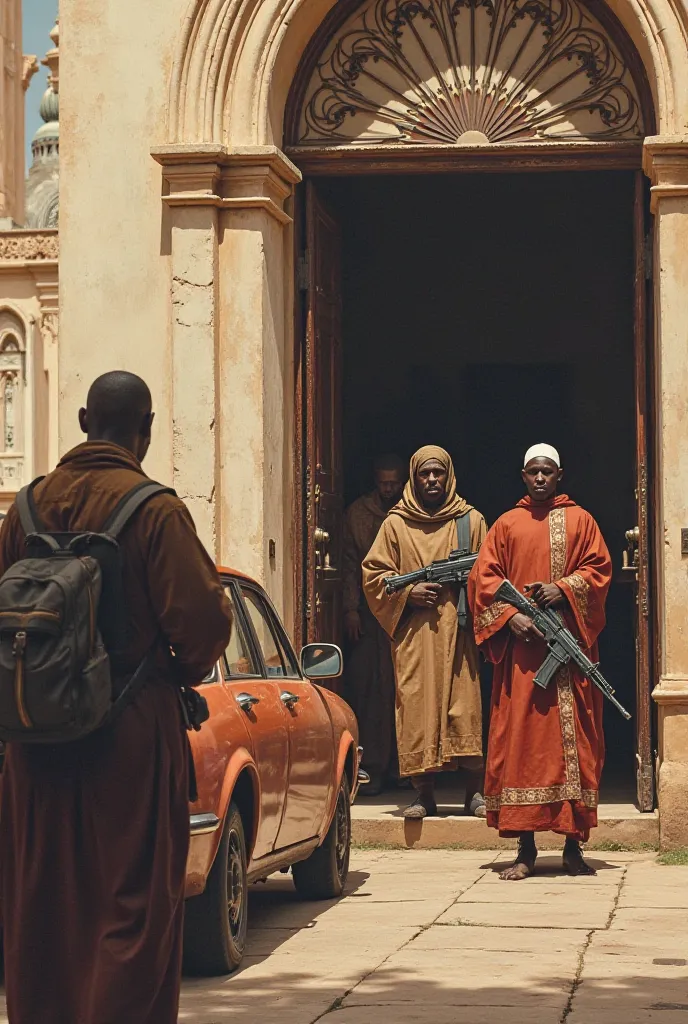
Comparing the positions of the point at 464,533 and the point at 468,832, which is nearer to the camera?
the point at 468,832

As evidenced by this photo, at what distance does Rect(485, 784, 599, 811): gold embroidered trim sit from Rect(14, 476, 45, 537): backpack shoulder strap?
4.63 m

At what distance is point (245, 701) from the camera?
7234 millimetres

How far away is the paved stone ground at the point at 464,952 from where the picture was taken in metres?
6.11

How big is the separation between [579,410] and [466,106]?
6.18m

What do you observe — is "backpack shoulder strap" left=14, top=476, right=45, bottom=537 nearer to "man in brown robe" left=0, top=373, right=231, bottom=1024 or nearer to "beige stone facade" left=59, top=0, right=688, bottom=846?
"man in brown robe" left=0, top=373, right=231, bottom=1024

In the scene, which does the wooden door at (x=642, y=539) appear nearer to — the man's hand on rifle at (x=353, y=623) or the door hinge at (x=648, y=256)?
the door hinge at (x=648, y=256)

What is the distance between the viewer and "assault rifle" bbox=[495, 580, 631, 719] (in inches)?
356

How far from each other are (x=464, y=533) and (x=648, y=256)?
179 cm

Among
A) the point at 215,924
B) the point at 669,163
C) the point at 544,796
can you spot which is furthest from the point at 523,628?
the point at 215,924

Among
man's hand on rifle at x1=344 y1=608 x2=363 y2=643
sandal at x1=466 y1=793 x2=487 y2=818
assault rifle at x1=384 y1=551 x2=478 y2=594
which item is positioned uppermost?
assault rifle at x1=384 y1=551 x2=478 y2=594

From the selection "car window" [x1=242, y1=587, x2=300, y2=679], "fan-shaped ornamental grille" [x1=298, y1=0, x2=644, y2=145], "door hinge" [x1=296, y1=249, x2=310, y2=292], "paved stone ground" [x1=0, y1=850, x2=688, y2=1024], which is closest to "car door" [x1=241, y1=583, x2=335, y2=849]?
"car window" [x1=242, y1=587, x2=300, y2=679]

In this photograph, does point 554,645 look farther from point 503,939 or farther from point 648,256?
point 648,256

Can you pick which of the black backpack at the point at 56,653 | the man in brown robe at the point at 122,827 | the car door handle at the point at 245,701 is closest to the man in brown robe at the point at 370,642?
the car door handle at the point at 245,701

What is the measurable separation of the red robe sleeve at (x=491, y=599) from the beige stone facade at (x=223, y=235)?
1026 millimetres
